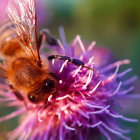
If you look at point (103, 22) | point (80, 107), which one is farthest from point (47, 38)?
point (103, 22)

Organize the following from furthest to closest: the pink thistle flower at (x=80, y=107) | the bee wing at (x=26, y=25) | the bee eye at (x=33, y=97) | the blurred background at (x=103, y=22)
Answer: the blurred background at (x=103, y=22) < the pink thistle flower at (x=80, y=107) < the bee eye at (x=33, y=97) < the bee wing at (x=26, y=25)

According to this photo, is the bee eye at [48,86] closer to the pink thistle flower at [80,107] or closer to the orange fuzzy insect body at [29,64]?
the orange fuzzy insect body at [29,64]

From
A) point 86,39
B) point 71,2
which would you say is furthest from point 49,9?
point 86,39

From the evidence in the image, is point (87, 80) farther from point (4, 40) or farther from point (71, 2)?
point (71, 2)

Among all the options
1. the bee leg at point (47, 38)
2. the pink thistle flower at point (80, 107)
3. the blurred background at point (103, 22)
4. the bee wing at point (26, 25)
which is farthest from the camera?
the blurred background at point (103, 22)

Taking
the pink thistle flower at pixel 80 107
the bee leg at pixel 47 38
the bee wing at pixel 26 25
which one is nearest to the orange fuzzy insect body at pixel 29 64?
the bee wing at pixel 26 25

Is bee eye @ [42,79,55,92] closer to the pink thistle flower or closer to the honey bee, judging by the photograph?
the honey bee

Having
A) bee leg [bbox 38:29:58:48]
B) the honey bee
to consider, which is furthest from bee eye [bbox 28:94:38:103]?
bee leg [bbox 38:29:58:48]
